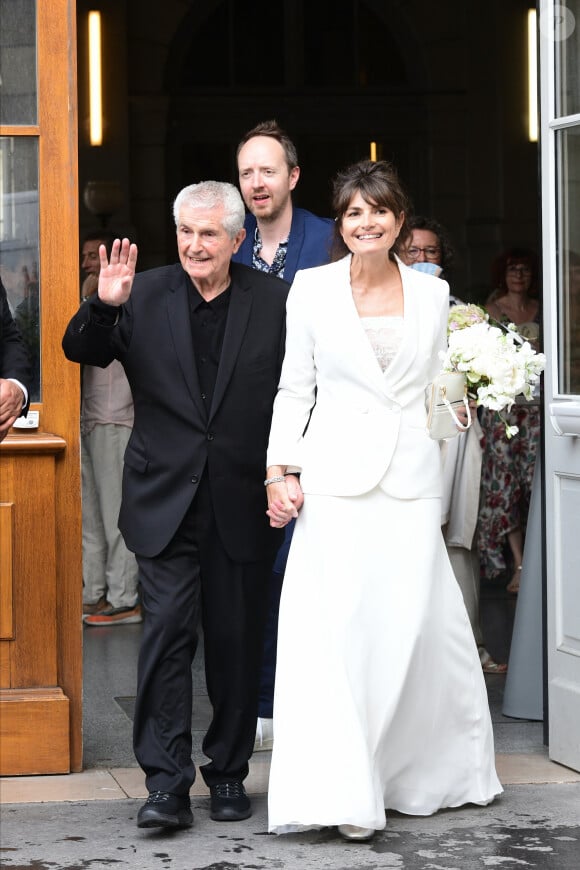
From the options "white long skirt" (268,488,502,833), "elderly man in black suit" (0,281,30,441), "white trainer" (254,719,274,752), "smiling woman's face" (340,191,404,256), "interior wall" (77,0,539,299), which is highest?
"interior wall" (77,0,539,299)

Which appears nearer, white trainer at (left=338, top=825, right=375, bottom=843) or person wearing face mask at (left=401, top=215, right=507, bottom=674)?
white trainer at (left=338, top=825, right=375, bottom=843)

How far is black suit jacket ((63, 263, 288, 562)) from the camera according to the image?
4.82m

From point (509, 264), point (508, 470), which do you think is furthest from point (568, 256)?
point (509, 264)

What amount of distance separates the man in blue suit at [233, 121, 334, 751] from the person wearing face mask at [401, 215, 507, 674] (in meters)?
1.03

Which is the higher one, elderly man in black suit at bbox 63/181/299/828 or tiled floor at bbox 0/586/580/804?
elderly man in black suit at bbox 63/181/299/828

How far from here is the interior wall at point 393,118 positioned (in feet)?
42.8

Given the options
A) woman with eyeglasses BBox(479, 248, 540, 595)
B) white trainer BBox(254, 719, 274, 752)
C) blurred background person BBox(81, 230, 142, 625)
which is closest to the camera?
white trainer BBox(254, 719, 274, 752)

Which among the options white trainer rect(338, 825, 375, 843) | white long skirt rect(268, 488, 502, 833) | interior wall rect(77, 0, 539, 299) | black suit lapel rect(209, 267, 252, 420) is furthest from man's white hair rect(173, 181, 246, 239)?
interior wall rect(77, 0, 539, 299)

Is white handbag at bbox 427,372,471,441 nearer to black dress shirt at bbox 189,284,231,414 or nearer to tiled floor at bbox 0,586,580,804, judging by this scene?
black dress shirt at bbox 189,284,231,414

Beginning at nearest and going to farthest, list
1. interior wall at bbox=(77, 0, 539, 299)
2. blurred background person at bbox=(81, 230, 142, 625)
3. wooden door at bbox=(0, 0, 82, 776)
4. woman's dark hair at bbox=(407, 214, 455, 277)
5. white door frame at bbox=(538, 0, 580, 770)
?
wooden door at bbox=(0, 0, 82, 776) < white door frame at bbox=(538, 0, 580, 770) < woman's dark hair at bbox=(407, 214, 455, 277) < blurred background person at bbox=(81, 230, 142, 625) < interior wall at bbox=(77, 0, 539, 299)

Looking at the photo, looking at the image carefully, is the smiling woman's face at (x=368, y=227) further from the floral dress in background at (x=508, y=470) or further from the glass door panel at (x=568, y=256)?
the floral dress in background at (x=508, y=470)

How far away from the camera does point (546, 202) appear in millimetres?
5656

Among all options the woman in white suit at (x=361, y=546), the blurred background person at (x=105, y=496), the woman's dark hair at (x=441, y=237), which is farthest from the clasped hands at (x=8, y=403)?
the blurred background person at (x=105, y=496)

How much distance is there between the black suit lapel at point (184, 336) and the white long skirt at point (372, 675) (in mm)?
491
